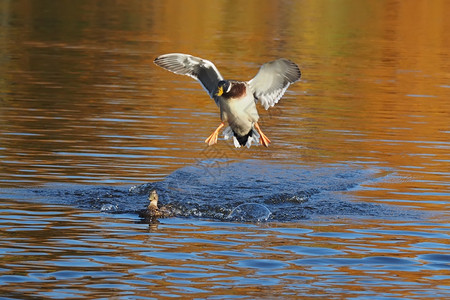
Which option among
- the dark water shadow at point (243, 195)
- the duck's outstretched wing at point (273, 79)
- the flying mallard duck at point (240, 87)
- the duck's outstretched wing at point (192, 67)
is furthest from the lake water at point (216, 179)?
the duck's outstretched wing at point (192, 67)

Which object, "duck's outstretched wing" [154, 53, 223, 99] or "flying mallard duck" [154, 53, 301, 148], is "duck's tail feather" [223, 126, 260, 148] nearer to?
"flying mallard duck" [154, 53, 301, 148]

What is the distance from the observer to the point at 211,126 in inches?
788

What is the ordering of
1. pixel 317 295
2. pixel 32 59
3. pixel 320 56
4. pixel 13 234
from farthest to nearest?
pixel 320 56
pixel 32 59
pixel 13 234
pixel 317 295

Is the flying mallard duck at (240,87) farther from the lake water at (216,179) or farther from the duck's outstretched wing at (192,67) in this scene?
the lake water at (216,179)

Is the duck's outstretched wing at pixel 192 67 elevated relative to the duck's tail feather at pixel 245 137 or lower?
elevated

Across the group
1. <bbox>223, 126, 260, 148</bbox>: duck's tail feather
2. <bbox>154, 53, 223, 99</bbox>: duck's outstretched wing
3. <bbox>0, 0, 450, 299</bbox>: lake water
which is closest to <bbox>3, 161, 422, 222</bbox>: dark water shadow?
<bbox>0, 0, 450, 299</bbox>: lake water

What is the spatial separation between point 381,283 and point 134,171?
646 centimetres

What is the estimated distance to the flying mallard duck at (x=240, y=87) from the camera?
13.6 m

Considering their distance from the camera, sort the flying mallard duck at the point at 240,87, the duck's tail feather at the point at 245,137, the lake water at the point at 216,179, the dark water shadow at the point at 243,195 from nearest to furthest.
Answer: the lake water at the point at 216,179 < the dark water shadow at the point at 243,195 < the flying mallard duck at the point at 240,87 < the duck's tail feather at the point at 245,137

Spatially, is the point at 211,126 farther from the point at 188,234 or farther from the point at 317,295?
the point at 317,295

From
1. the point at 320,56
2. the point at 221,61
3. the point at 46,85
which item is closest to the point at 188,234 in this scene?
the point at 46,85

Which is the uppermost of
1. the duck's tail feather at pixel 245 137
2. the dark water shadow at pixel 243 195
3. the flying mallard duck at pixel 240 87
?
the flying mallard duck at pixel 240 87

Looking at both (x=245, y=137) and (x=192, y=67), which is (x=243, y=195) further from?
(x=192, y=67)

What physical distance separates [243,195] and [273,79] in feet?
5.68
